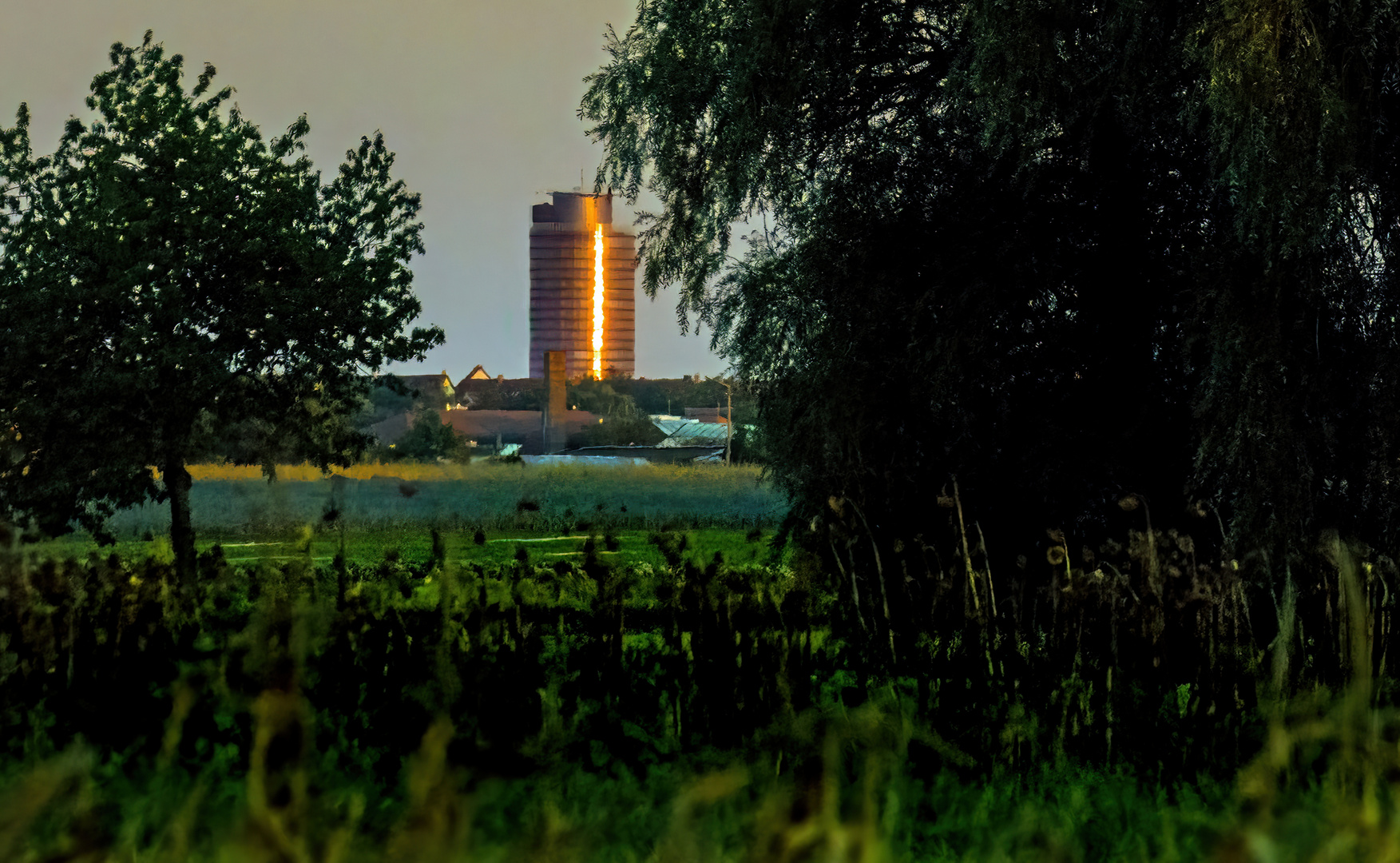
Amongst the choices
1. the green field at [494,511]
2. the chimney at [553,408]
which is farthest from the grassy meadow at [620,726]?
the chimney at [553,408]

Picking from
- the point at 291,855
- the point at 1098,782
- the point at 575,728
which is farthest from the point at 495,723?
the point at 291,855

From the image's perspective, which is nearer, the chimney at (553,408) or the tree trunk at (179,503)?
the tree trunk at (179,503)

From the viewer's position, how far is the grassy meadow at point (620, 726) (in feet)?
11.1

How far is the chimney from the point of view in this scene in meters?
92.7

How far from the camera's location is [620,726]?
546 centimetres

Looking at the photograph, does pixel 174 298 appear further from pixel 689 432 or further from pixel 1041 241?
pixel 689 432

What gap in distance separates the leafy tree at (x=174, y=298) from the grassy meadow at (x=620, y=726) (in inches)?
194

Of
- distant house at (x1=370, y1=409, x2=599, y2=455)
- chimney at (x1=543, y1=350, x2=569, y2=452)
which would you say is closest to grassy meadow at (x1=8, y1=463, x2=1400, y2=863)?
distant house at (x1=370, y1=409, x2=599, y2=455)

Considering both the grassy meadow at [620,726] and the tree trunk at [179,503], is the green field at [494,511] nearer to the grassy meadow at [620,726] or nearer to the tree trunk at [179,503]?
the tree trunk at [179,503]

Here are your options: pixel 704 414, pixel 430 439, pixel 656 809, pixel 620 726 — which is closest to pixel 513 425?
pixel 704 414

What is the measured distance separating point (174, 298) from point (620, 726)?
8956 millimetres

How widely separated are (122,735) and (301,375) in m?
9.01

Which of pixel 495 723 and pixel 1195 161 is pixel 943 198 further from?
pixel 495 723

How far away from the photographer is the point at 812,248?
11258mm
